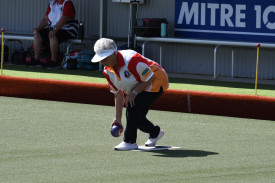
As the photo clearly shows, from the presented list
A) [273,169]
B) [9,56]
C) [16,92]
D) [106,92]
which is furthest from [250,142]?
[9,56]

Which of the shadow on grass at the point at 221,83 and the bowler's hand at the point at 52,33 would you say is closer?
the shadow on grass at the point at 221,83

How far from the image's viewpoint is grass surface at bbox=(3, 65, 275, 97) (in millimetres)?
10500

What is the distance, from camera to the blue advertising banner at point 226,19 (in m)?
12.0

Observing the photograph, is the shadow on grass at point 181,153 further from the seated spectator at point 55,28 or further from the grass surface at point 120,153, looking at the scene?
the seated spectator at point 55,28

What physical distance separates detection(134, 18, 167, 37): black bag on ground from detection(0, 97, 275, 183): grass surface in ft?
Answer: 9.08

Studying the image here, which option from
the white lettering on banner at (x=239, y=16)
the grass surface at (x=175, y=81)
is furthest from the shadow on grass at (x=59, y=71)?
the white lettering on banner at (x=239, y=16)

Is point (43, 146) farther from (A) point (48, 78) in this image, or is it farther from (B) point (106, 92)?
(A) point (48, 78)

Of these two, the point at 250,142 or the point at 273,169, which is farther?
the point at 250,142

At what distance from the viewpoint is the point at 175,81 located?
11.6 m

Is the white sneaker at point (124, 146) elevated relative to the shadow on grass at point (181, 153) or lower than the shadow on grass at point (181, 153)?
elevated

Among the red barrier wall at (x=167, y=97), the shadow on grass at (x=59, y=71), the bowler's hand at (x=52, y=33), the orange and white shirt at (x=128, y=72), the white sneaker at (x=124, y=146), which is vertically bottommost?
the white sneaker at (x=124, y=146)

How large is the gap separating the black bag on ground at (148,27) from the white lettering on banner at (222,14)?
1.21 feet

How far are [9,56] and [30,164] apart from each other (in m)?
8.33

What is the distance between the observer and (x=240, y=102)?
953 centimetres
